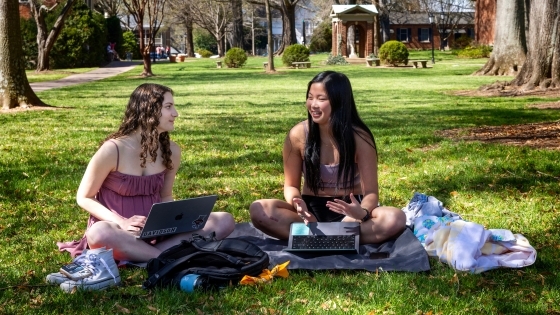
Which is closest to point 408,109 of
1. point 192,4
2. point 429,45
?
point 192,4

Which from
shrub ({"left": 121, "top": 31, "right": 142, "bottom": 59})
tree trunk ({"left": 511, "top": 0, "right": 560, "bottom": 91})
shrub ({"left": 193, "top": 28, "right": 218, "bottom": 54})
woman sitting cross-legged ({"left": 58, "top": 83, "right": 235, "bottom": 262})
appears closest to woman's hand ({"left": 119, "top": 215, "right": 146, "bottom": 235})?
woman sitting cross-legged ({"left": 58, "top": 83, "right": 235, "bottom": 262})

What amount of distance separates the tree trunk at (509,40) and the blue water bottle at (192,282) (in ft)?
83.4

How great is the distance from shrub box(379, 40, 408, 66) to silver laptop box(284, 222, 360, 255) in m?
36.7

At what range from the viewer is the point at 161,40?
96188 mm

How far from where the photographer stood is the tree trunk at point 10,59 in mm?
16062

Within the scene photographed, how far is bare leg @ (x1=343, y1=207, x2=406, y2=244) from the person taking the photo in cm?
552

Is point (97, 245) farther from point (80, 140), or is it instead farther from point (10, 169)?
point (80, 140)

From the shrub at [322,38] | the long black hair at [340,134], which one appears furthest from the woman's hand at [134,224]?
the shrub at [322,38]

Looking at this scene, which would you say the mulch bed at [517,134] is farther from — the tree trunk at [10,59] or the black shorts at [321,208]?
the tree trunk at [10,59]

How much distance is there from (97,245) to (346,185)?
1.83 m

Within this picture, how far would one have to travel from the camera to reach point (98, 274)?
4.58m

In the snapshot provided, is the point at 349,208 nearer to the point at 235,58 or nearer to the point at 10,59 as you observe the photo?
the point at 10,59

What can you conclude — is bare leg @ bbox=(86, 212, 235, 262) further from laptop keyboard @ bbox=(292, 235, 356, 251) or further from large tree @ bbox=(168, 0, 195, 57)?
large tree @ bbox=(168, 0, 195, 57)

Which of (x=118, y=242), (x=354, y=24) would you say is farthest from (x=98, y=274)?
(x=354, y=24)
